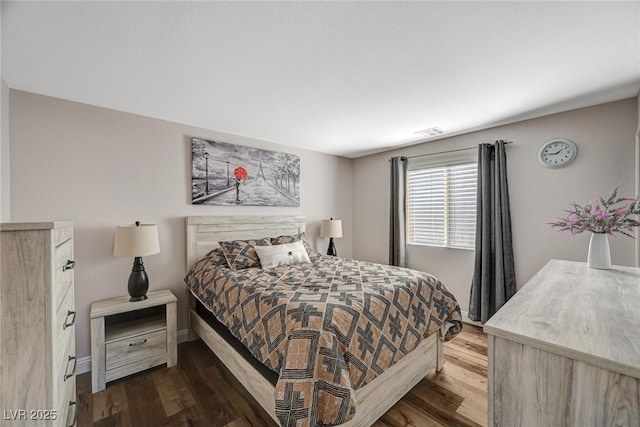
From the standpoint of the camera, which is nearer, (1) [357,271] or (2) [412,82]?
(2) [412,82]

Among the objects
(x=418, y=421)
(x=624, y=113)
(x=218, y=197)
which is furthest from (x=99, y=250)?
(x=624, y=113)

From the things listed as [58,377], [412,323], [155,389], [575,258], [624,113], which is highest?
[624,113]

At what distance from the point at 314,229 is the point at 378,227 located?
107 centimetres

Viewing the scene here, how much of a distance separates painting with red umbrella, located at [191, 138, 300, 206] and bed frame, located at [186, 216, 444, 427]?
0.25 metres

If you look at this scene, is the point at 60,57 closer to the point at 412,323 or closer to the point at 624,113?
the point at 412,323

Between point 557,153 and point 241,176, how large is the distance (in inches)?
136

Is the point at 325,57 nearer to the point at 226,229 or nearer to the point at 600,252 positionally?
the point at 226,229

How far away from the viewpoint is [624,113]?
2.27 m

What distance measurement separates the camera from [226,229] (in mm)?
3035

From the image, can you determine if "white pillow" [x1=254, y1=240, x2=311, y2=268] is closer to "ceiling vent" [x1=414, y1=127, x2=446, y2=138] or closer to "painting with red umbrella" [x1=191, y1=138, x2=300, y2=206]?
"painting with red umbrella" [x1=191, y1=138, x2=300, y2=206]

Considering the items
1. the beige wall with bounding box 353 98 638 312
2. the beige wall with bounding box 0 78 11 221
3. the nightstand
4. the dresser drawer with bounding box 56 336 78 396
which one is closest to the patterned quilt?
the nightstand

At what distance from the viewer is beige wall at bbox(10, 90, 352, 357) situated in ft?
6.77

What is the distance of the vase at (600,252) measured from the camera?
69.1 inches

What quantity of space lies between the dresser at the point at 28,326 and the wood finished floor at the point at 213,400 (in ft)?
3.27
